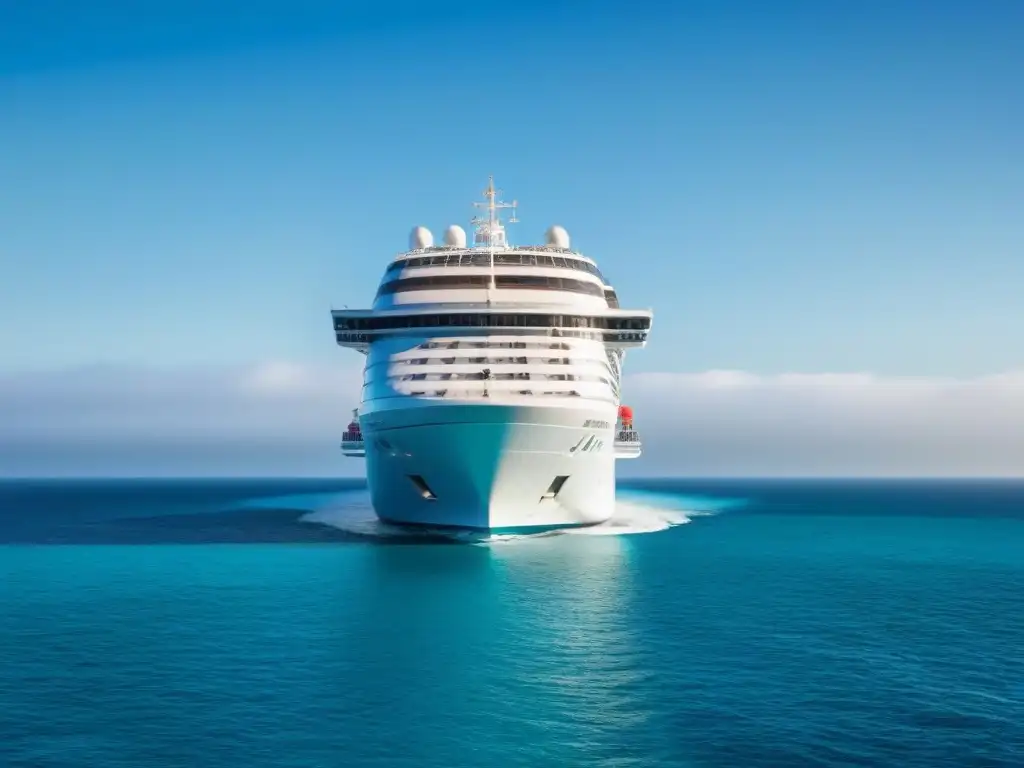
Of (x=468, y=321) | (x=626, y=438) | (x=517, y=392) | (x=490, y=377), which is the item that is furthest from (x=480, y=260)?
(x=626, y=438)

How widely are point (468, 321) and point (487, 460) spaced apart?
29.6 feet

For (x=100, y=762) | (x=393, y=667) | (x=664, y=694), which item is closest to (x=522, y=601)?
(x=393, y=667)

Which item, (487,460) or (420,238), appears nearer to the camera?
(487,460)

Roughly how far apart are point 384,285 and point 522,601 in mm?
27386

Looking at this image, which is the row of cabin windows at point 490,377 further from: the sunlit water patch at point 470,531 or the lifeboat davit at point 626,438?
the lifeboat davit at point 626,438

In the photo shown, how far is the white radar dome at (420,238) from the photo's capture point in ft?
216

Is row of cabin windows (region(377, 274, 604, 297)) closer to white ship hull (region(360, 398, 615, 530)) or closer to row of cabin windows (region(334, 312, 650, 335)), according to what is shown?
Result: row of cabin windows (region(334, 312, 650, 335))

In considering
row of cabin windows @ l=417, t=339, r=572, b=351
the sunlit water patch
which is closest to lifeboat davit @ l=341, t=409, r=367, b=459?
the sunlit water patch

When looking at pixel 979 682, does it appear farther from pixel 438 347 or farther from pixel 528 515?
pixel 438 347

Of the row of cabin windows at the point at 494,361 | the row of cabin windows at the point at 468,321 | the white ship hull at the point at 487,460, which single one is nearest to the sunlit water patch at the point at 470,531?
the white ship hull at the point at 487,460

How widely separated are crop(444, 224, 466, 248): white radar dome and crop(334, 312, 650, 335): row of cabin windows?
45.2 feet

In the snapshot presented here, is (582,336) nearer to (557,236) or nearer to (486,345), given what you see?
(486,345)

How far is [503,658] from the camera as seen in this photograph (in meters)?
26.0

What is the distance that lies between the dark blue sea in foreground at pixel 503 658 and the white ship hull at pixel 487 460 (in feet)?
7.20
